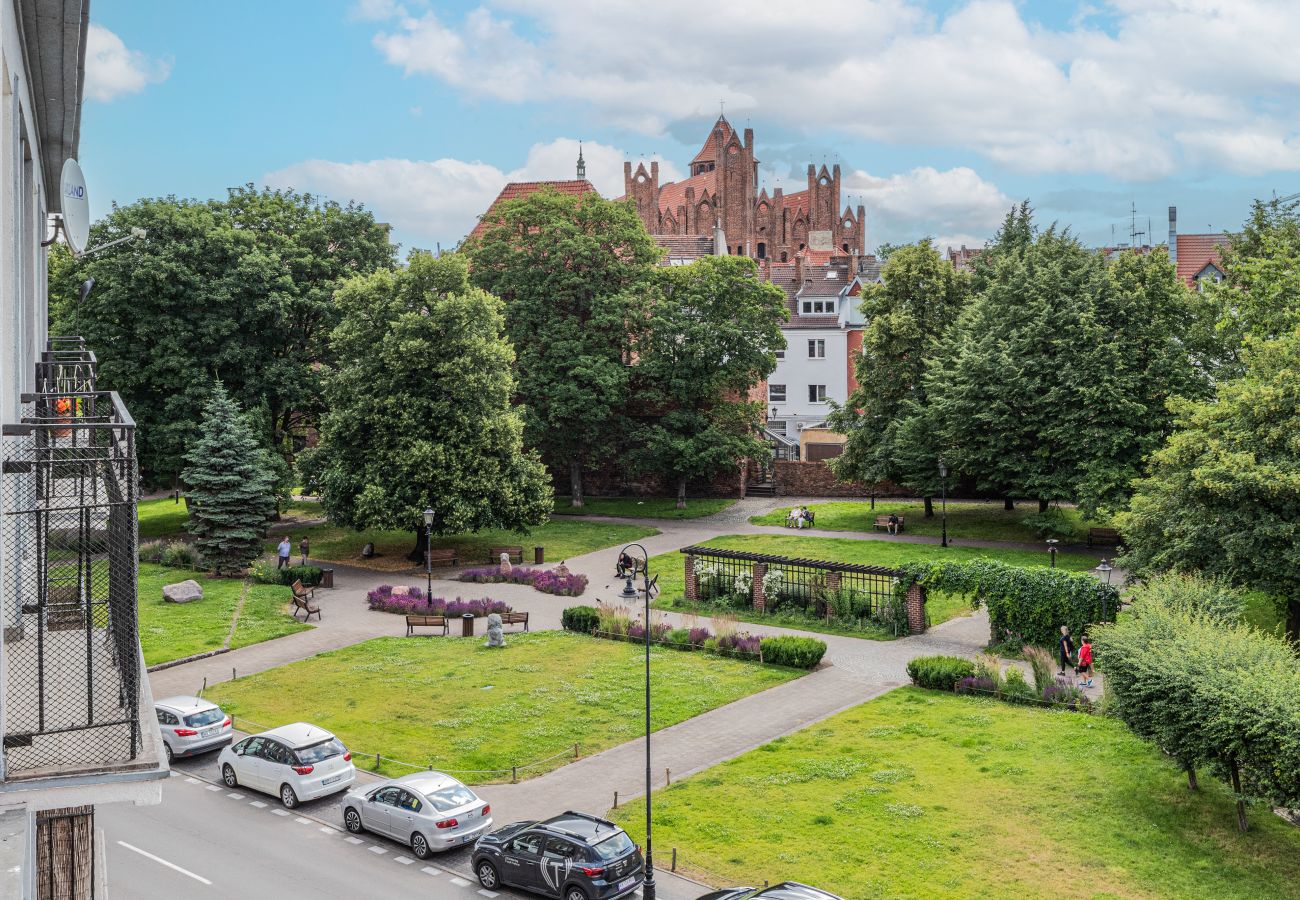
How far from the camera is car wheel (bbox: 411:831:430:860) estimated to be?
734 inches

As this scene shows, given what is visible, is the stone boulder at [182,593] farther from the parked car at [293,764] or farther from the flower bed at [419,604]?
the parked car at [293,764]

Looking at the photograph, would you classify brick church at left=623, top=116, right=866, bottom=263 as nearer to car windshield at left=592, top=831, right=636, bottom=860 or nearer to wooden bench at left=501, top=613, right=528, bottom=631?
wooden bench at left=501, top=613, right=528, bottom=631

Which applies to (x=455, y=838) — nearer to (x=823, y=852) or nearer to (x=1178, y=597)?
(x=823, y=852)

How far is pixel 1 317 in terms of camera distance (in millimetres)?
7922

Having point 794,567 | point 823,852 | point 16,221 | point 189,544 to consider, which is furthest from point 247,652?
point 16,221

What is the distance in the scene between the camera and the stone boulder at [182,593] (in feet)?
117

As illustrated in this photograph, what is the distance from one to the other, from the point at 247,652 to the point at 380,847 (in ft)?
43.7

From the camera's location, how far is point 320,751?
21000 mm

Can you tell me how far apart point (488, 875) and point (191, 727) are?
29.0ft

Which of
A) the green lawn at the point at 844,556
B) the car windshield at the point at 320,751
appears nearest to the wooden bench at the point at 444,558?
the green lawn at the point at 844,556

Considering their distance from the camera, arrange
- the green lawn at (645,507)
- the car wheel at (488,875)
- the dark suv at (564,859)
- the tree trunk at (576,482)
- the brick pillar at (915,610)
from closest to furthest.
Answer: the dark suv at (564,859) < the car wheel at (488,875) < the brick pillar at (915,610) < the green lawn at (645,507) < the tree trunk at (576,482)

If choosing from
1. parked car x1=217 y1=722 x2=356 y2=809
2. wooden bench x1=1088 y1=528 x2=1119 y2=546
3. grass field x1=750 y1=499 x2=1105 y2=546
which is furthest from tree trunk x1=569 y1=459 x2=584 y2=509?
parked car x1=217 y1=722 x2=356 y2=809

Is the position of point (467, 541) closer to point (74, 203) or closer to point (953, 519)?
point (953, 519)

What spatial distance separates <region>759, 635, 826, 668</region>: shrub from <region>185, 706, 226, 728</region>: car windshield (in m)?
13.3
